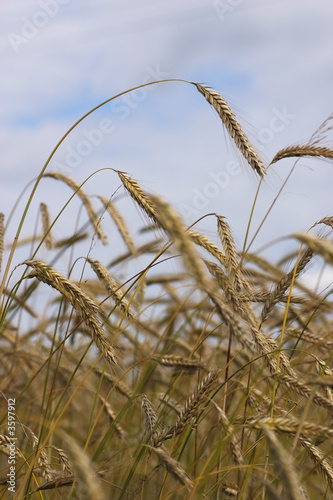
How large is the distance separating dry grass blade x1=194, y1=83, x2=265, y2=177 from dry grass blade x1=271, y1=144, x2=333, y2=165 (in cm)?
17

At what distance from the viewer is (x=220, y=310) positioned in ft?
6.04

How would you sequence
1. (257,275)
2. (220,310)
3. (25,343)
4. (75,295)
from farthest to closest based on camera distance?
(25,343) < (257,275) < (75,295) < (220,310)

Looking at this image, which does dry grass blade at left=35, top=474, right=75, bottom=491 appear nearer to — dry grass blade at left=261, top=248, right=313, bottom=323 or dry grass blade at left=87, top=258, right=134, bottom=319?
dry grass blade at left=87, top=258, right=134, bottom=319

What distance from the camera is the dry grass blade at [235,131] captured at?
8.66 ft

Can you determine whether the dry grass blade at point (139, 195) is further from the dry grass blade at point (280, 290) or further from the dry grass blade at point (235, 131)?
the dry grass blade at point (280, 290)

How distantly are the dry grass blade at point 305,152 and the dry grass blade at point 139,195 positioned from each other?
0.71 metres

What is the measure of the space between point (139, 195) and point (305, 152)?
2.63ft

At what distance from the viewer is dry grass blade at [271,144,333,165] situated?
2.69m

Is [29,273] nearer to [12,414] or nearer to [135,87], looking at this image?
[12,414]

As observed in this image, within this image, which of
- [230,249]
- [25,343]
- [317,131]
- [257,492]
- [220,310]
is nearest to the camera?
[220,310]

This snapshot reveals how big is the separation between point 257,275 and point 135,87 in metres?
1.67

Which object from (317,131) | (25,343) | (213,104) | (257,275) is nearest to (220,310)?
(213,104)

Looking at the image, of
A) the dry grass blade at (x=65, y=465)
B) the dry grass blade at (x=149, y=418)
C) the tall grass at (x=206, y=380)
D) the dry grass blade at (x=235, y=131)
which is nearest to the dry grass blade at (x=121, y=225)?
the tall grass at (x=206, y=380)

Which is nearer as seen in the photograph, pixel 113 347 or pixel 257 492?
pixel 113 347
